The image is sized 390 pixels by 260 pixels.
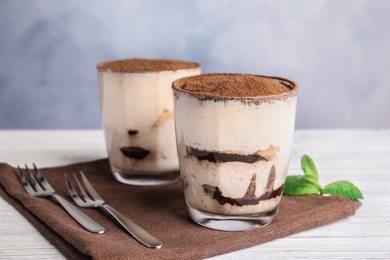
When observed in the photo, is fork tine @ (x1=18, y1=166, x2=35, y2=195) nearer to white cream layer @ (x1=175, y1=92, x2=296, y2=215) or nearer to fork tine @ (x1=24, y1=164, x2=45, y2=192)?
fork tine @ (x1=24, y1=164, x2=45, y2=192)

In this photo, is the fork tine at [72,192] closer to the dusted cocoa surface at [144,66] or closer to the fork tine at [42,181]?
the fork tine at [42,181]

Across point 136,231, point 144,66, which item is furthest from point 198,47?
point 136,231

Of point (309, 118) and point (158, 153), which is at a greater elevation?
point (158, 153)

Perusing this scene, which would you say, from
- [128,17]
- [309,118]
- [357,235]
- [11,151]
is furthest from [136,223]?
[309,118]

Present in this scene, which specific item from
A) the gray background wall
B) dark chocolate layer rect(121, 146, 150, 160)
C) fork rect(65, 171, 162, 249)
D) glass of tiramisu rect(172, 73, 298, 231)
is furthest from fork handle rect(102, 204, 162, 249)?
the gray background wall

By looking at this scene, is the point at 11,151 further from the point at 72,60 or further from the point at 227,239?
the point at 72,60
